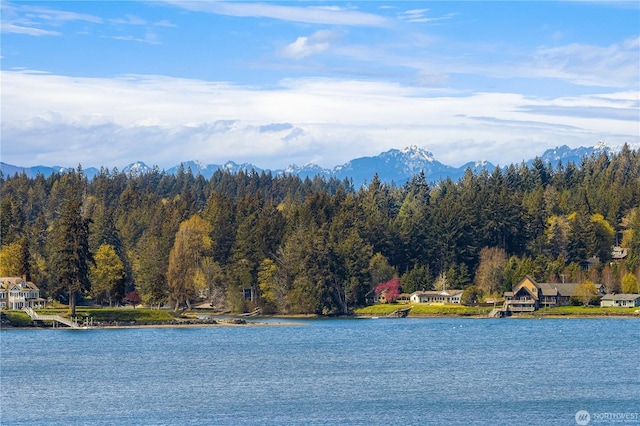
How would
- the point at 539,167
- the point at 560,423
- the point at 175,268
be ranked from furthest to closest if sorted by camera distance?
the point at 539,167 < the point at 175,268 < the point at 560,423

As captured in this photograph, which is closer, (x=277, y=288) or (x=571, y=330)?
(x=571, y=330)

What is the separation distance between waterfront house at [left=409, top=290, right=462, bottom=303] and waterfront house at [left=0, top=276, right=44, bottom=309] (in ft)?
153

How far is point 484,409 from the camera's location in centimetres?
5191

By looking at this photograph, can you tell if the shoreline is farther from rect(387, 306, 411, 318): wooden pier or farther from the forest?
the forest

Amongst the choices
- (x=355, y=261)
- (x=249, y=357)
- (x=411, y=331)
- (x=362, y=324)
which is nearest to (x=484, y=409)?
(x=249, y=357)

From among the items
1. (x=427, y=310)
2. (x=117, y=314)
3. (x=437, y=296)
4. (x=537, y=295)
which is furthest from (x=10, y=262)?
(x=537, y=295)

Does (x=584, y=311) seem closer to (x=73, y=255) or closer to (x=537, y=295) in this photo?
(x=537, y=295)

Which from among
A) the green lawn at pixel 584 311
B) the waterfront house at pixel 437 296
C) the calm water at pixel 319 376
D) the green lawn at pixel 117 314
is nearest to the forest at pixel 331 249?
the waterfront house at pixel 437 296

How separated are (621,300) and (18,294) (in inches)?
2755

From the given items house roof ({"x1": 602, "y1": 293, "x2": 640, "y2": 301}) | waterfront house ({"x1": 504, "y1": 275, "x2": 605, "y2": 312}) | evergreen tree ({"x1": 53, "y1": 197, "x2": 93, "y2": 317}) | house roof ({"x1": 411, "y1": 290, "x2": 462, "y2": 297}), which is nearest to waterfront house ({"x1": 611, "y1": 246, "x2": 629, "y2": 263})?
house roof ({"x1": 602, "y1": 293, "x2": 640, "y2": 301})

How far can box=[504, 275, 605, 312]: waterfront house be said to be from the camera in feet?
415

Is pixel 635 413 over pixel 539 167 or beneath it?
beneath

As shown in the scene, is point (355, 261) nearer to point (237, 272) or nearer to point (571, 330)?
point (237, 272)

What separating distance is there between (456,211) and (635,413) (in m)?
90.1
